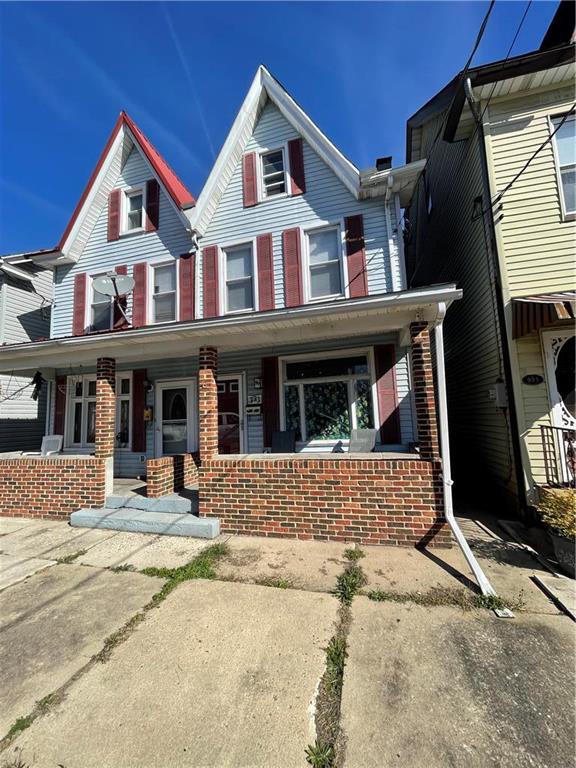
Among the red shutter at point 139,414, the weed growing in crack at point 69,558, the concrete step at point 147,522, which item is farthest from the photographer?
the red shutter at point 139,414

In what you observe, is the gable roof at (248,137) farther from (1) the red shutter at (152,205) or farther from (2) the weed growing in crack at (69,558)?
(2) the weed growing in crack at (69,558)

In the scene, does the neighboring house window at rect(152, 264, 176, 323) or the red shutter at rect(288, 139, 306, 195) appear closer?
the red shutter at rect(288, 139, 306, 195)

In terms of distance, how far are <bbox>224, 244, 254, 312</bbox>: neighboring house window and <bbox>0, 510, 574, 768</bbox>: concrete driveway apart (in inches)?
218

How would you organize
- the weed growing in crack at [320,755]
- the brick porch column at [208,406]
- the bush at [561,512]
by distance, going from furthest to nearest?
the brick porch column at [208,406]
the bush at [561,512]
the weed growing in crack at [320,755]

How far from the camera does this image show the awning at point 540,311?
15.2 feet

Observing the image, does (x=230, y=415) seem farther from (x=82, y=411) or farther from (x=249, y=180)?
(x=249, y=180)

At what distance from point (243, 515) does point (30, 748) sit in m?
3.27

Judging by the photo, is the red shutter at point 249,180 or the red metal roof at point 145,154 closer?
the red shutter at point 249,180

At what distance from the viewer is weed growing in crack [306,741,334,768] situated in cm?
171

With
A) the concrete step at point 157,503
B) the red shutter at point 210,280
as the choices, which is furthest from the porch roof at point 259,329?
the concrete step at point 157,503

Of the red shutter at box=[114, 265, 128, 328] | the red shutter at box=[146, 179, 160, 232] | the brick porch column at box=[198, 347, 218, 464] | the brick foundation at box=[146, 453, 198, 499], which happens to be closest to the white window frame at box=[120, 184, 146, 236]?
the red shutter at box=[146, 179, 160, 232]

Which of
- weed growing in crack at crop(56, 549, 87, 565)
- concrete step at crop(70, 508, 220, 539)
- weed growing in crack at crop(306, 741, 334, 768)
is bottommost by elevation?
weed growing in crack at crop(306, 741, 334, 768)

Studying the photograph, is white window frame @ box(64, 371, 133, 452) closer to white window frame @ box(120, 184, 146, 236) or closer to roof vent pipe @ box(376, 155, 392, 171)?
white window frame @ box(120, 184, 146, 236)

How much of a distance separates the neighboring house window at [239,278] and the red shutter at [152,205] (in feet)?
7.22
